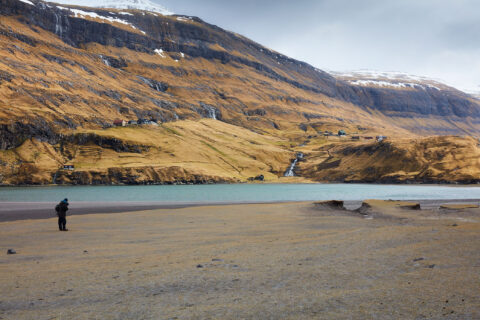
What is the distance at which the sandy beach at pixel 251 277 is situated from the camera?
24.4 feet

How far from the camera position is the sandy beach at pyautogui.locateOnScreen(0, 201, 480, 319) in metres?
7.43

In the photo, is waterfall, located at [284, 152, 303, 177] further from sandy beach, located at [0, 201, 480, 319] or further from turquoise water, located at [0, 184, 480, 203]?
sandy beach, located at [0, 201, 480, 319]

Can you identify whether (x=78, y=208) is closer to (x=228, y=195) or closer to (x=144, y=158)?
(x=228, y=195)

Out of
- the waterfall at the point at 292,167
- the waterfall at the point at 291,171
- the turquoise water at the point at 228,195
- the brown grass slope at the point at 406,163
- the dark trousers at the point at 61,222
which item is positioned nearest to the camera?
the dark trousers at the point at 61,222

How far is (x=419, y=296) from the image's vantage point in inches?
309

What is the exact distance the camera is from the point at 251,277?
10164mm

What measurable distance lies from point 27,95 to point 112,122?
119ft

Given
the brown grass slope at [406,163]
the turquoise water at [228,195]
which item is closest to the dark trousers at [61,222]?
the turquoise water at [228,195]

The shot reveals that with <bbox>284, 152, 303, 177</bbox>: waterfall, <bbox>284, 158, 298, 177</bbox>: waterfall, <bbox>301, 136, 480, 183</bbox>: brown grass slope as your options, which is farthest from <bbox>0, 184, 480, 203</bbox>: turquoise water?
<bbox>284, 152, 303, 177</bbox>: waterfall

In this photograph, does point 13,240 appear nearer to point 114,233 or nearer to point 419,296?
point 114,233

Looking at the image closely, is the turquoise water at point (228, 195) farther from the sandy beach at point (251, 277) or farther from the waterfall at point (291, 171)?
the waterfall at point (291, 171)

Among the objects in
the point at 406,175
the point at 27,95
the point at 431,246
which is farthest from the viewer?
the point at 27,95

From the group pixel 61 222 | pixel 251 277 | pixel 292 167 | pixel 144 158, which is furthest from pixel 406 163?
pixel 251 277

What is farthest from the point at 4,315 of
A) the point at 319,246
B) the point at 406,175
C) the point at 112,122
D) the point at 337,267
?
the point at 112,122
